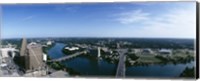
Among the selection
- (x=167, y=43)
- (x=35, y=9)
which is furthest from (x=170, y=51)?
(x=35, y=9)

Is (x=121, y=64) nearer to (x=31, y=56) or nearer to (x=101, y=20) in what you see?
(x=101, y=20)

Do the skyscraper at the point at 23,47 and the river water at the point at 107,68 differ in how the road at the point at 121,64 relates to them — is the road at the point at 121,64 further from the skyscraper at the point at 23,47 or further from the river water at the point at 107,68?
the skyscraper at the point at 23,47

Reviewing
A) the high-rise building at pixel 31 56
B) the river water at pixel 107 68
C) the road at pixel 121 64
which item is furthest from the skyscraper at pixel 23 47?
the road at pixel 121 64

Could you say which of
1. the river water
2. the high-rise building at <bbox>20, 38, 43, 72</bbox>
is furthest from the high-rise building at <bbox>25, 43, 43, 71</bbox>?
the river water

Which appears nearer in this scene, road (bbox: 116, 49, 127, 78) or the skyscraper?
road (bbox: 116, 49, 127, 78)

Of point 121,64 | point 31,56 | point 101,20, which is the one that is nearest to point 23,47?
point 31,56

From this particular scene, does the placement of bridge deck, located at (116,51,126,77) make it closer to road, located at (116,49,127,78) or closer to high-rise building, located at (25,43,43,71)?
road, located at (116,49,127,78)
